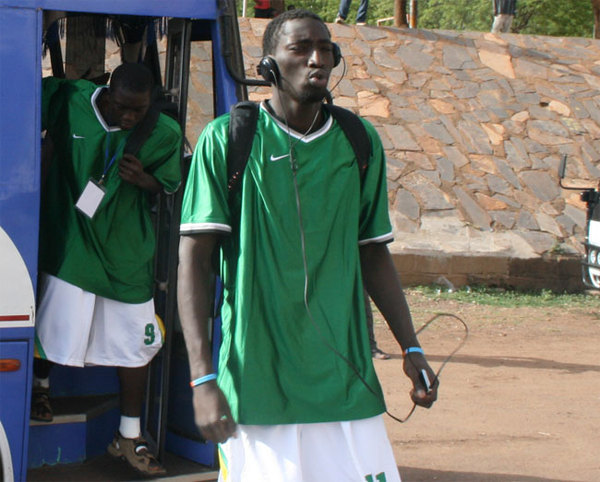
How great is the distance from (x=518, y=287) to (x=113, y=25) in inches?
340

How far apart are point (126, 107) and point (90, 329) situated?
39.3 inches

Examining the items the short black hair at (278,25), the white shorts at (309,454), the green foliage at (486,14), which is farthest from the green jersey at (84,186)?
the green foliage at (486,14)

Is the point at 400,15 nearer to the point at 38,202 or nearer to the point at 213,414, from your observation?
the point at 38,202

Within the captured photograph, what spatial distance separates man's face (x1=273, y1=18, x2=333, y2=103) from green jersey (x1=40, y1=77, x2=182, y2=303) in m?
1.62

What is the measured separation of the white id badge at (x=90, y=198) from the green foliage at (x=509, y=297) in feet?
26.3

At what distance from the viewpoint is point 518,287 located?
12922 millimetres

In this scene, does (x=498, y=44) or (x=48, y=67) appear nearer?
(x=48, y=67)

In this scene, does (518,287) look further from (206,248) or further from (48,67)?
(206,248)

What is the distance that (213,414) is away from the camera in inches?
105

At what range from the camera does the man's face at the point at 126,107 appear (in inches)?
175

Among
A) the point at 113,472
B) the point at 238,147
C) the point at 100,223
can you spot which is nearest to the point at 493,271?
the point at 113,472

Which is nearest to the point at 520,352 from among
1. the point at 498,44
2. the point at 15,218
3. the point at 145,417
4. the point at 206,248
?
the point at 145,417

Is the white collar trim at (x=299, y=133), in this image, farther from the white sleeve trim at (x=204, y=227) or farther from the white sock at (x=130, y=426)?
the white sock at (x=130, y=426)

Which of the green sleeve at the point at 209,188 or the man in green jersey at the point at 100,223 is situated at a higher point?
the green sleeve at the point at 209,188
